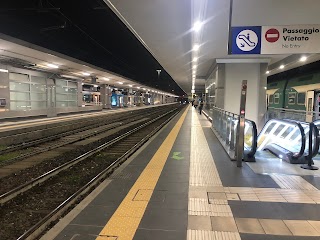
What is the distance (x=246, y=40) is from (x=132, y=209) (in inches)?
196

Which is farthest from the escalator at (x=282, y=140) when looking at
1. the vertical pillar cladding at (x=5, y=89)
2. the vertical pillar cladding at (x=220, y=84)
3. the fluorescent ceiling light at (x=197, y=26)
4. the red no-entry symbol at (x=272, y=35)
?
the vertical pillar cladding at (x=5, y=89)

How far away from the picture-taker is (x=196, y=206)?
369 cm

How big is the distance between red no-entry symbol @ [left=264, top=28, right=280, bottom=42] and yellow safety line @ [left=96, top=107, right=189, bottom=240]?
3961 millimetres

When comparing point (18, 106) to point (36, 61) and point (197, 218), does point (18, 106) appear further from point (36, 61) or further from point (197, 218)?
point (197, 218)

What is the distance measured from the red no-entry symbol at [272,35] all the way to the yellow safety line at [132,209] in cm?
396

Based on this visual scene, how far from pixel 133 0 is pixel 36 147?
20.8 ft

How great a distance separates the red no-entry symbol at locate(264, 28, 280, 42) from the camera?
21.5 feet

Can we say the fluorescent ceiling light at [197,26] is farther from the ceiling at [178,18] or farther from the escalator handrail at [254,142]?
the escalator handrail at [254,142]

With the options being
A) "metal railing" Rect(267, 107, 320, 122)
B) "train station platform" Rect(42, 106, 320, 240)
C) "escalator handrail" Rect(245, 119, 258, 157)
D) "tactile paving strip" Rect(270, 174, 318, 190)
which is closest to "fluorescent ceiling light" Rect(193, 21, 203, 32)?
"escalator handrail" Rect(245, 119, 258, 157)

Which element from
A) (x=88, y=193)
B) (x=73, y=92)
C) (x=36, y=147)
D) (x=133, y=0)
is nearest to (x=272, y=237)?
(x=88, y=193)

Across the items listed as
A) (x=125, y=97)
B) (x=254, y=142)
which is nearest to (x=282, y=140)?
(x=254, y=142)

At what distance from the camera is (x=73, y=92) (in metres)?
25.5

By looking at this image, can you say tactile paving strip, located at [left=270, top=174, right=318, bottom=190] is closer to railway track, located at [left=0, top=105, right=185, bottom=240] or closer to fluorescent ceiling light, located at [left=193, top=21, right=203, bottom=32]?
railway track, located at [left=0, top=105, right=185, bottom=240]

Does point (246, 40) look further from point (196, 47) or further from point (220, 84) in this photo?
point (220, 84)
